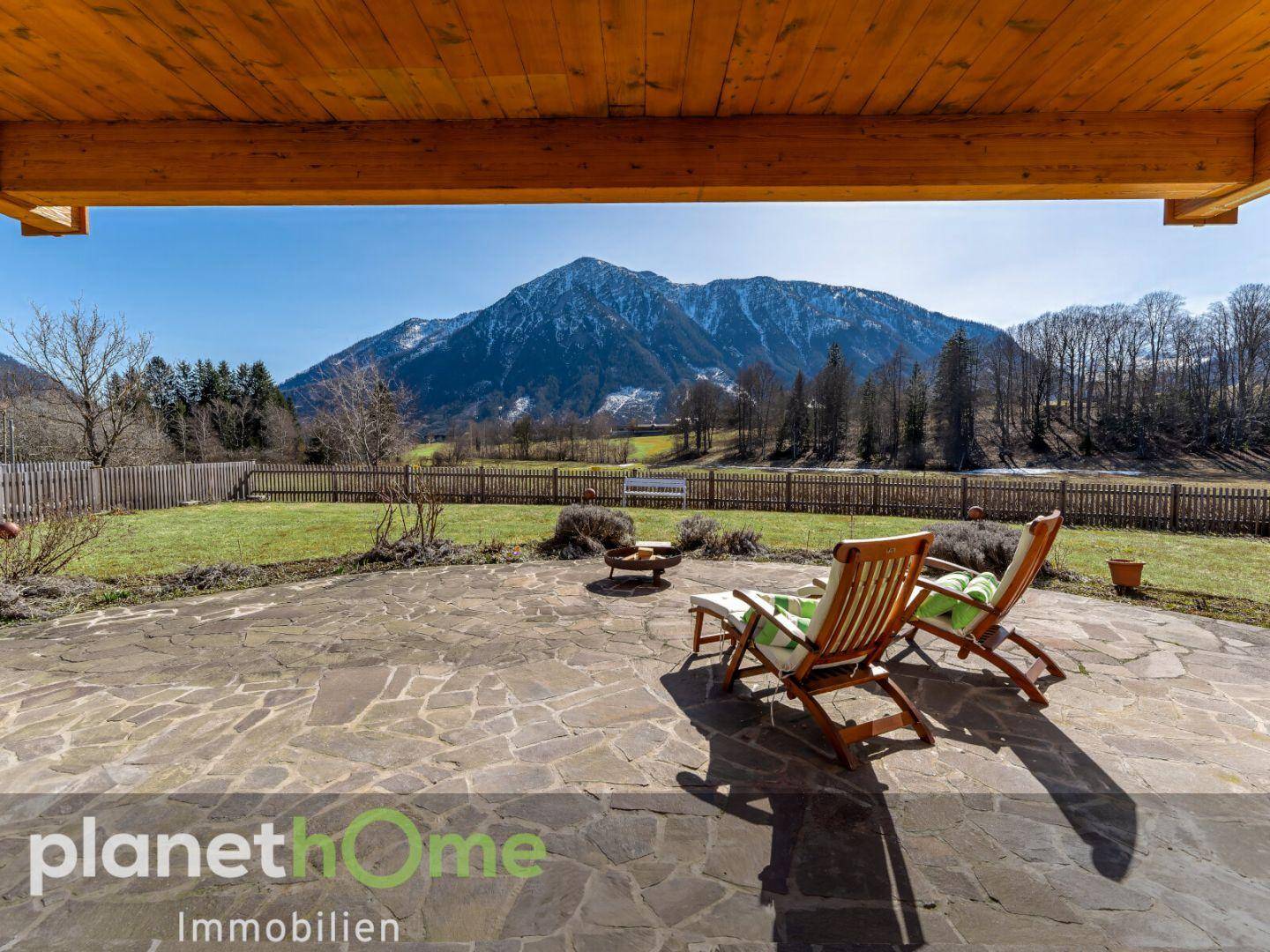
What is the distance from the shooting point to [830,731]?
2564mm

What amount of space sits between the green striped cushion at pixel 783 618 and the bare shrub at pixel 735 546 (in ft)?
12.4

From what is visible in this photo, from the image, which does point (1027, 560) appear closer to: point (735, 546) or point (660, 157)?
point (660, 157)

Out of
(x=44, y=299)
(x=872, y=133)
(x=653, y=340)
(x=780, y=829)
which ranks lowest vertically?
(x=780, y=829)

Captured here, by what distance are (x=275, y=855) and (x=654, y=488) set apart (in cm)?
1279

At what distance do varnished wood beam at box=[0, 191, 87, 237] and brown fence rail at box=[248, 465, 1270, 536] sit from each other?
22.7ft

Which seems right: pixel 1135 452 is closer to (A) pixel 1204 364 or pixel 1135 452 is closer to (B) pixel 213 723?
(A) pixel 1204 364

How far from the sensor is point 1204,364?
41781 millimetres

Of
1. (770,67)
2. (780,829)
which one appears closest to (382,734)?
(780,829)

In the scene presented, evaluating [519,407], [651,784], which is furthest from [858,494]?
[519,407]

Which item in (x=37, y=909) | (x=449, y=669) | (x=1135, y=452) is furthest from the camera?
(x=1135, y=452)

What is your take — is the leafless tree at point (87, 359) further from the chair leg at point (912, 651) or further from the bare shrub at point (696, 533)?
the chair leg at point (912, 651)

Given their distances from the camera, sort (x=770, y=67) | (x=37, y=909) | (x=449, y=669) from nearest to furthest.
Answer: (x=37, y=909) → (x=770, y=67) → (x=449, y=669)

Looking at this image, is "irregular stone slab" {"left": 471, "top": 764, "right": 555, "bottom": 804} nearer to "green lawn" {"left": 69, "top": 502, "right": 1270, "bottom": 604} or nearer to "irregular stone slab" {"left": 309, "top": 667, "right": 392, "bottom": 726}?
"irregular stone slab" {"left": 309, "top": 667, "right": 392, "bottom": 726}

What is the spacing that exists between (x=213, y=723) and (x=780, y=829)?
2902 mm
